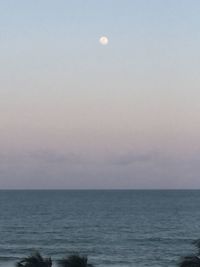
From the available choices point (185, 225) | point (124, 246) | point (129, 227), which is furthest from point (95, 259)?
point (185, 225)

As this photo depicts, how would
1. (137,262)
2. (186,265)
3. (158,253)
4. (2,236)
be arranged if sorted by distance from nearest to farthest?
(186,265) < (137,262) < (158,253) < (2,236)

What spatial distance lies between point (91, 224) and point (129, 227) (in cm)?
1223

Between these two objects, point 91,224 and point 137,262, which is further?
point 91,224

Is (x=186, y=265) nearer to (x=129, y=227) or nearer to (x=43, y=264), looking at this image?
(x=43, y=264)

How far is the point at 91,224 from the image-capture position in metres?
144

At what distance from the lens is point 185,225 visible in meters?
141

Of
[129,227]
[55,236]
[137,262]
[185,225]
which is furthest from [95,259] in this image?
[185,225]

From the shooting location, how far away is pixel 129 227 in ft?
443

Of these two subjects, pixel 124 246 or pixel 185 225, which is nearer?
pixel 124 246

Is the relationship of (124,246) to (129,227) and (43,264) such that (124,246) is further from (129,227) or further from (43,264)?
(43,264)

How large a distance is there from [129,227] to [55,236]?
85.5ft

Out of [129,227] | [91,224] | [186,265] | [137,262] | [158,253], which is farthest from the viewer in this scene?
[91,224]

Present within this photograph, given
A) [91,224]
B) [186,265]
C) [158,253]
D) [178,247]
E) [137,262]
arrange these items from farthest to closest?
[91,224], [178,247], [158,253], [137,262], [186,265]

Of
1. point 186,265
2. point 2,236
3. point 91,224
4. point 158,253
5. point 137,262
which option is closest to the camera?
point 186,265
